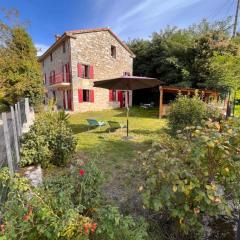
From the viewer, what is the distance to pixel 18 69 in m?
12.9

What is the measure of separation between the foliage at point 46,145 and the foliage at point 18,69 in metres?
9.07

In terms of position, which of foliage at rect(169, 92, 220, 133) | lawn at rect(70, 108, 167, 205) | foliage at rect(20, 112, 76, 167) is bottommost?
lawn at rect(70, 108, 167, 205)

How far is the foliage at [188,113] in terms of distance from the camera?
639cm

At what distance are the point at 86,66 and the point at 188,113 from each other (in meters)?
13.0

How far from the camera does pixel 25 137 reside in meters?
4.32

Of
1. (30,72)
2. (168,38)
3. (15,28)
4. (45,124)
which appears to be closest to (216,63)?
(168,38)

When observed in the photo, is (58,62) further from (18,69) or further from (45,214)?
(45,214)

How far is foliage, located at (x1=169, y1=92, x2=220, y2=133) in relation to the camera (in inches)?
251

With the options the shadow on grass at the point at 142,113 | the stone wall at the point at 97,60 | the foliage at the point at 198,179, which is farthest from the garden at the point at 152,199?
the stone wall at the point at 97,60

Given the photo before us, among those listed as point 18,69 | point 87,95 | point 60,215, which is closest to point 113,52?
point 87,95

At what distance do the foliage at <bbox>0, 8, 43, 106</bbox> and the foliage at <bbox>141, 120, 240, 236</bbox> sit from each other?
12.4m

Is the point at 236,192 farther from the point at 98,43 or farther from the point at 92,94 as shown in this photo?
the point at 98,43

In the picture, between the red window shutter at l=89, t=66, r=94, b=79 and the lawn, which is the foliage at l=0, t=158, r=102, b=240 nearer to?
the lawn

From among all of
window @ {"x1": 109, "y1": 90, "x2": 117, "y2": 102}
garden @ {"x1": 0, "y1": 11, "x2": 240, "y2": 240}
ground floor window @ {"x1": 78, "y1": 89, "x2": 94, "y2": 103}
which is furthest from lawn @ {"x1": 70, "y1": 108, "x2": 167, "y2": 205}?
window @ {"x1": 109, "y1": 90, "x2": 117, "y2": 102}
